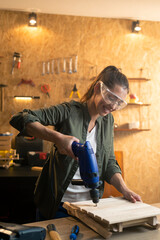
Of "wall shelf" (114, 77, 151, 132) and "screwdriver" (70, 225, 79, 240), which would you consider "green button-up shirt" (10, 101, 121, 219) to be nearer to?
"screwdriver" (70, 225, 79, 240)

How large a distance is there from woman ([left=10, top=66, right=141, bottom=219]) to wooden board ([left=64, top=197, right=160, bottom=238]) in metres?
0.13

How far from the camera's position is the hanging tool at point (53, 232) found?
1126mm

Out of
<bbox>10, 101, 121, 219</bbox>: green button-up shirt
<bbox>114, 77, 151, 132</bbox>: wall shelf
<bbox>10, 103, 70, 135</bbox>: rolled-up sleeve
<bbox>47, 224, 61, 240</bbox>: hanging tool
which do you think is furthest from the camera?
<bbox>114, 77, 151, 132</bbox>: wall shelf

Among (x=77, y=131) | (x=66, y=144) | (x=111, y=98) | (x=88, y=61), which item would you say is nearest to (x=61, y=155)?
(x=77, y=131)

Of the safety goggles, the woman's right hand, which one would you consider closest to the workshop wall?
the safety goggles

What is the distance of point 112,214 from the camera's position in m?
1.21

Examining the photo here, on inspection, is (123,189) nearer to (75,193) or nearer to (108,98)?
(75,193)

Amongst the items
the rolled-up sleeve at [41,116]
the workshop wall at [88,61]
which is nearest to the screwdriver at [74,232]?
the rolled-up sleeve at [41,116]

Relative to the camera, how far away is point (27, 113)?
140 cm

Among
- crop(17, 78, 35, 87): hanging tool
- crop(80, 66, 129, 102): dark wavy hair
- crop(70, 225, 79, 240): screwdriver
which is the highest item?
crop(17, 78, 35, 87): hanging tool

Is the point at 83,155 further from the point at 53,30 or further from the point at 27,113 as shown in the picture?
the point at 53,30

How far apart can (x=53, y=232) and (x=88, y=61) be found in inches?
126

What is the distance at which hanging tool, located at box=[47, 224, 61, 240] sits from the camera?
1.13 m

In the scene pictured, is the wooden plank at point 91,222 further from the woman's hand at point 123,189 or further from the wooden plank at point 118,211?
the woman's hand at point 123,189
